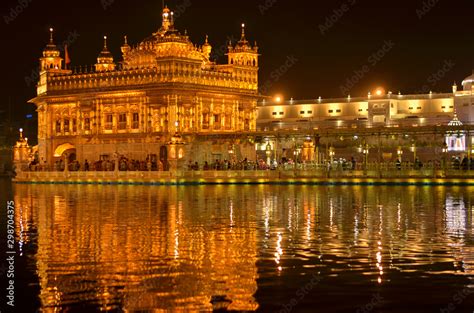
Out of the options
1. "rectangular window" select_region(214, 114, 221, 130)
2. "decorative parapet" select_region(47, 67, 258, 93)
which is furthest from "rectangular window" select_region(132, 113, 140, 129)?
"rectangular window" select_region(214, 114, 221, 130)

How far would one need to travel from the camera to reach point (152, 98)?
84.4 m

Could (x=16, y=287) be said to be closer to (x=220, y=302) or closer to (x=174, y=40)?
(x=220, y=302)

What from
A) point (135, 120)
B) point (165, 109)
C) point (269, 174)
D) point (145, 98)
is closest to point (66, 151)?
point (135, 120)

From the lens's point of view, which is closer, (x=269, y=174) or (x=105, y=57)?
(x=269, y=174)

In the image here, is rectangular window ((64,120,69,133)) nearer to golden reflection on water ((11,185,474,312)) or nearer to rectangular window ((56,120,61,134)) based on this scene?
rectangular window ((56,120,61,134))

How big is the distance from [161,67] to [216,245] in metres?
60.6

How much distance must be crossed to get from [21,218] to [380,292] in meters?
21.1

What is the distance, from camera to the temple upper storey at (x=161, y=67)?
84438 millimetres

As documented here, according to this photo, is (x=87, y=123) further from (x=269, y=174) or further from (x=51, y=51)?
(x=269, y=174)

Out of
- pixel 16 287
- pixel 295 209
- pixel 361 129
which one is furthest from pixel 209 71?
pixel 16 287

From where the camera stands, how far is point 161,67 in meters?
84.3

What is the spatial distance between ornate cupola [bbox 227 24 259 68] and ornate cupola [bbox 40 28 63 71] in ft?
58.9

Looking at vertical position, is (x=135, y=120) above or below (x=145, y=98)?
below

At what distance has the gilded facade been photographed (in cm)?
8419
